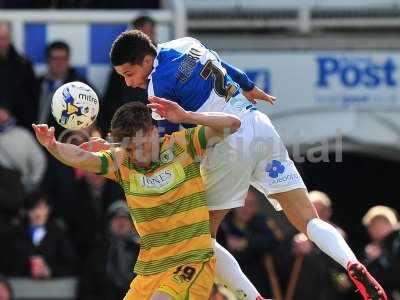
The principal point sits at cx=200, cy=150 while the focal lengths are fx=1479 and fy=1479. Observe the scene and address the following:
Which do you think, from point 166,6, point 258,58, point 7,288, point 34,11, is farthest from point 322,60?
point 7,288

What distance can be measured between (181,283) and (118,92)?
4.26m

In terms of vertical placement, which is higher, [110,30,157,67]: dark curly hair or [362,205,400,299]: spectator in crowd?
[110,30,157,67]: dark curly hair

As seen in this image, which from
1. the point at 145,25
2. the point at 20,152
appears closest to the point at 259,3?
the point at 145,25

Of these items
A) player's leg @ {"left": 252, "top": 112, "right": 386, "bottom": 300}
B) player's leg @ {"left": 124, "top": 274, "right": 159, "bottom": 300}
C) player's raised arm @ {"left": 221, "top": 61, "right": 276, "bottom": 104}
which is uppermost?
player's raised arm @ {"left": 221, "top": 61, "right": 276, "bottom": 104}

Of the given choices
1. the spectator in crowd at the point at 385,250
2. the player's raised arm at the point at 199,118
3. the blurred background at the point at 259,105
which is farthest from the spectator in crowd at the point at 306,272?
the player's raised arm at the point at 199,118

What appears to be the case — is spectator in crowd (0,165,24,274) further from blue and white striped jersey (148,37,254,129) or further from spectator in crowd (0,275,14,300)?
blue and white striped jersey (148,37,254,129)

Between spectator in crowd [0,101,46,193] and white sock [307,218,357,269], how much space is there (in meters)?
3.90

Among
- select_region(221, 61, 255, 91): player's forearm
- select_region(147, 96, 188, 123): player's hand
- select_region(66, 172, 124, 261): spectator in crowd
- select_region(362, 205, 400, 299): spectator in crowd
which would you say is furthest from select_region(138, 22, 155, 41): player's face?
select_region(147, 96, 188, 123): player's hand

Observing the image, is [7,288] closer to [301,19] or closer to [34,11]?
[34,11]

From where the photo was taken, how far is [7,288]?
1164cm

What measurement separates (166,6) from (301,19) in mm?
1345

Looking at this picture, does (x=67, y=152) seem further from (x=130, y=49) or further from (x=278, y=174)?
(x=278, y=174)

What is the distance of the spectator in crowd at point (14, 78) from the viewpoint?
41.8ft

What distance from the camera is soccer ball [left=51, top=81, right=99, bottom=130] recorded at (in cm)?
878
